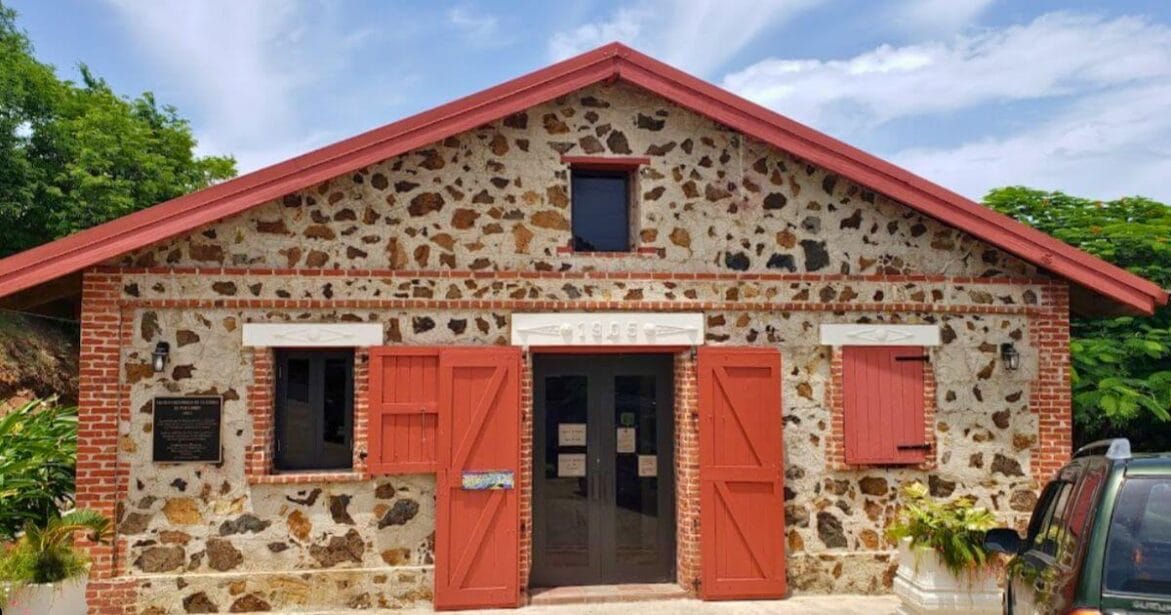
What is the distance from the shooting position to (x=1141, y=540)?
3.42 meters

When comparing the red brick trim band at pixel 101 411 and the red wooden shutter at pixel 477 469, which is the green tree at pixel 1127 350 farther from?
the red brick trim band at pixel 101 411

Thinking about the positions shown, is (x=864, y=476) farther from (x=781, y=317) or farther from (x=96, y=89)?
(x=96, y=89)

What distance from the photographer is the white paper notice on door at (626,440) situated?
8.43 m

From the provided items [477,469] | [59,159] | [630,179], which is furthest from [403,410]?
[59,159]

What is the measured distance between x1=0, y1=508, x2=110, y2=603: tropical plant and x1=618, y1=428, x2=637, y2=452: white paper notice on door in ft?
16.2

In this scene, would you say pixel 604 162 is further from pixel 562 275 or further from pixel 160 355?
pixel 160 355

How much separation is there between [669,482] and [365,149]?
4633mm

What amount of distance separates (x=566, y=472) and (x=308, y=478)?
2586 millimetres

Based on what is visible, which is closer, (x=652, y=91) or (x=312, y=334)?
(x=312, y=334)

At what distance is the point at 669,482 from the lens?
8.44 m

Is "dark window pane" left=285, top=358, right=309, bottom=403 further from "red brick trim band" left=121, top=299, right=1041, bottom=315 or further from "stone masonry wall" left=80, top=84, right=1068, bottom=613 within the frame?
"red brick trim band" left=121, top=299, right=1041, bottom=315

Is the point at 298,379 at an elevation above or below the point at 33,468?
above

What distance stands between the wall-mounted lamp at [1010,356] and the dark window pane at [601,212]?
4.25m

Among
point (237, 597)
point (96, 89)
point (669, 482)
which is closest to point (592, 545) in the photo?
point (669, 482)
